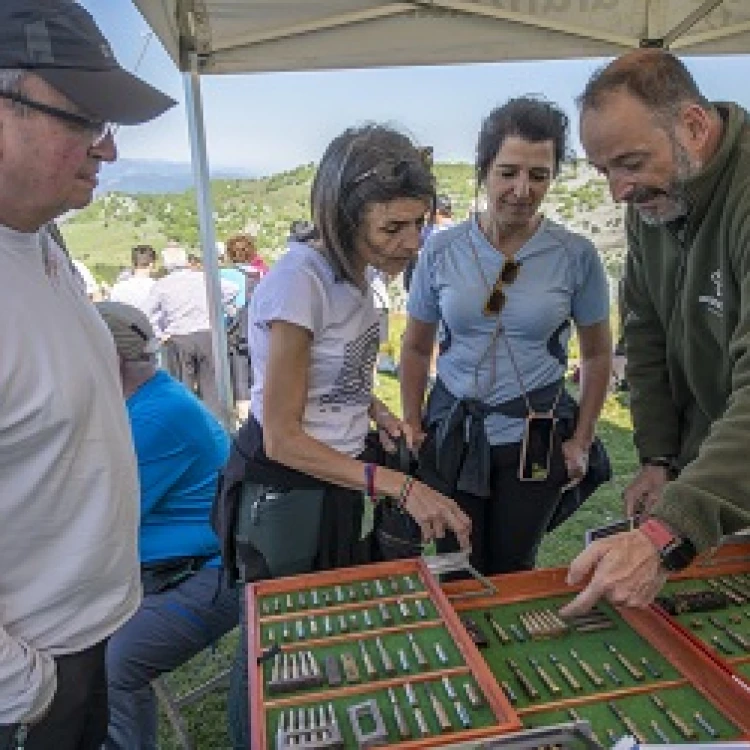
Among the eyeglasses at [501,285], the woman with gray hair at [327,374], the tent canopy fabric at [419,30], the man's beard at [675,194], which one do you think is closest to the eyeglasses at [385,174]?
the woman with gray hair at [327,374]

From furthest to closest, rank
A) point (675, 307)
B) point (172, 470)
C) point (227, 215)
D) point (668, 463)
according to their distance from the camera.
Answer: point (227, 215), point (172, 470), point (668, 463), point (675, 307)

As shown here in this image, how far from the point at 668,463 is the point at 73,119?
137cm

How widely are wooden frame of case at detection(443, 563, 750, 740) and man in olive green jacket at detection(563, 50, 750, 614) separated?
0.31 ft

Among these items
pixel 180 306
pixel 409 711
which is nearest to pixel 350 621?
pixel 409 711

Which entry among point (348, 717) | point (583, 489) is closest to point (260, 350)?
point (348, 717)

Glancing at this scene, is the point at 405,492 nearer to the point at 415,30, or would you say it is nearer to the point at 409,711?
the point at 409,711

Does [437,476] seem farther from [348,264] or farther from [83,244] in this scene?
[83,244]

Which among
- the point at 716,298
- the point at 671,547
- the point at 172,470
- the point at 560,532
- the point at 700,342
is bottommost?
the point at 560,532

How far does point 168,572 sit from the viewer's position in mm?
1976

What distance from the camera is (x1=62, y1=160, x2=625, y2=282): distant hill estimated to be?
843cm

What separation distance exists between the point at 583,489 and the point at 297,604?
112 cm

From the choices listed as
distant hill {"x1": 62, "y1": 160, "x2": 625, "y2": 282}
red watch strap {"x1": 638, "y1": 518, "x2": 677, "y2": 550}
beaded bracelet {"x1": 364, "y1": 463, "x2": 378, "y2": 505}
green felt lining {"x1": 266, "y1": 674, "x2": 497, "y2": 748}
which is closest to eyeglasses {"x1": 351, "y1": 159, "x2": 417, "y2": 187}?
beaded bracelet {"x1": 364, "y1": 463, "x2": 378, "y2": 505}

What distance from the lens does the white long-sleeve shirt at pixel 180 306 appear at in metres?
6.22

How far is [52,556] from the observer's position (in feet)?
3.76
